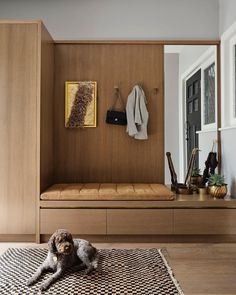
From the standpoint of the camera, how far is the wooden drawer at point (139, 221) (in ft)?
10.5

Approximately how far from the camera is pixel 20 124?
3230mm

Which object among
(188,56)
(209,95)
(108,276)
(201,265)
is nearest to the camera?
(108,276)

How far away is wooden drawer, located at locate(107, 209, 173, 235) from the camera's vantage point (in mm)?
3195

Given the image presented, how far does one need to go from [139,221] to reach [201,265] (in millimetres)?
742

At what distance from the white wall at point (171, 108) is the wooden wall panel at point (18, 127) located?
149 cm

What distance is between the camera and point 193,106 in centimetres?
392

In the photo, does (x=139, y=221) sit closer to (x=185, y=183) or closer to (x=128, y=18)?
(x=185, y=183)

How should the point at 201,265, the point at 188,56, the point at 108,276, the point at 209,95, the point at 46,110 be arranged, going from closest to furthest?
the point at 108,276, the point at 201,265, the point at 46,110, the point at 188,56, the point at 209,95

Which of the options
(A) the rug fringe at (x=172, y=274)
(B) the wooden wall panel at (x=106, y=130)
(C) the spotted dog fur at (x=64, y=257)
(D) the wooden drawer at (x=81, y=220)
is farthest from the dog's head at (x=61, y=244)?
(B) the wooden wall panel at (x=106, y=130)

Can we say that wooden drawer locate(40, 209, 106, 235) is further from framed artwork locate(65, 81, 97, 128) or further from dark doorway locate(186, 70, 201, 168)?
dark doorway locate(186, 70, 201, 168)

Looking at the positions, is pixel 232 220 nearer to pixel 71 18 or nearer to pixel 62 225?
pixel 62 225

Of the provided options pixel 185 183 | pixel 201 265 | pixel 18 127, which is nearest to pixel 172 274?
pixel 201 265

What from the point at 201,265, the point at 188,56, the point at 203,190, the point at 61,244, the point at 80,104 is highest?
the point at 188,56

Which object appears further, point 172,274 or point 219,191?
point 219,191
